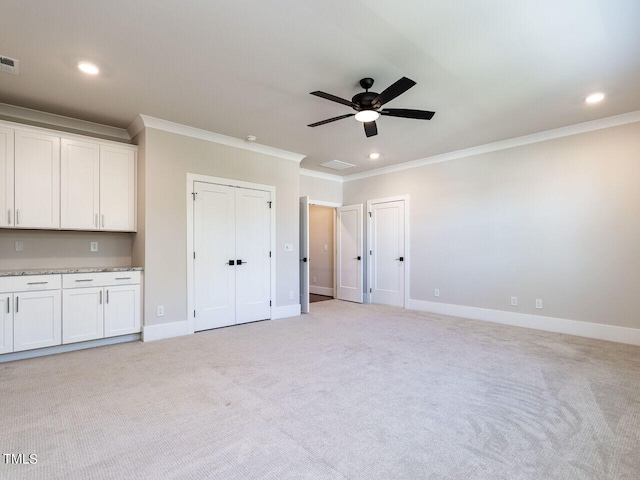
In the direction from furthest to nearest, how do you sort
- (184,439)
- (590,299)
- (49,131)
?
(590,299)
(49,131)
(184,439)

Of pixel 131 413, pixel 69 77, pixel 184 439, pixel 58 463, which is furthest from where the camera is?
A: pixel 69 77

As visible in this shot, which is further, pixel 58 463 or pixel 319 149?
pixel 319 149

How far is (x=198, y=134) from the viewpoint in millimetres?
4469

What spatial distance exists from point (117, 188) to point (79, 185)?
1.29ft

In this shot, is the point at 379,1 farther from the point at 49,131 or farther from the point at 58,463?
the point at 49,131

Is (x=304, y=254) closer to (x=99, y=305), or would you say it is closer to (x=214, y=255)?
(x=214, y=255)

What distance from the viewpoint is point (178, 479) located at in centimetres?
165

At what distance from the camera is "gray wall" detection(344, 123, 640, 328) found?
4020 mm

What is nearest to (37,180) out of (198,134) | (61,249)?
(61,249)

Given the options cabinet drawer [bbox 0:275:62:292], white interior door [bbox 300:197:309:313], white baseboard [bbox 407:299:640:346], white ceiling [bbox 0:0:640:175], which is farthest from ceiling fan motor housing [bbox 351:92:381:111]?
white baseboard [bbox 407:299:640:346]

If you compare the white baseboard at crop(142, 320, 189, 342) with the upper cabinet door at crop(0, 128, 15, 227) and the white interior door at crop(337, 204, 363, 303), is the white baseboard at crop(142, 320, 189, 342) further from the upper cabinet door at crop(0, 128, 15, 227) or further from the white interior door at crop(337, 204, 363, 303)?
the white interior door at crop(337, 204, 363, 303)

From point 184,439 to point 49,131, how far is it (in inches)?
148

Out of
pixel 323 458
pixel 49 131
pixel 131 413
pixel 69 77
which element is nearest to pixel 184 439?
pixel 131 413

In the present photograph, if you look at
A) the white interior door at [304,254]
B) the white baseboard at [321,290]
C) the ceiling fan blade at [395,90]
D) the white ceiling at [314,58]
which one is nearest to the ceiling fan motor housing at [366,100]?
→ the ceiling fan blade at [395,90]
